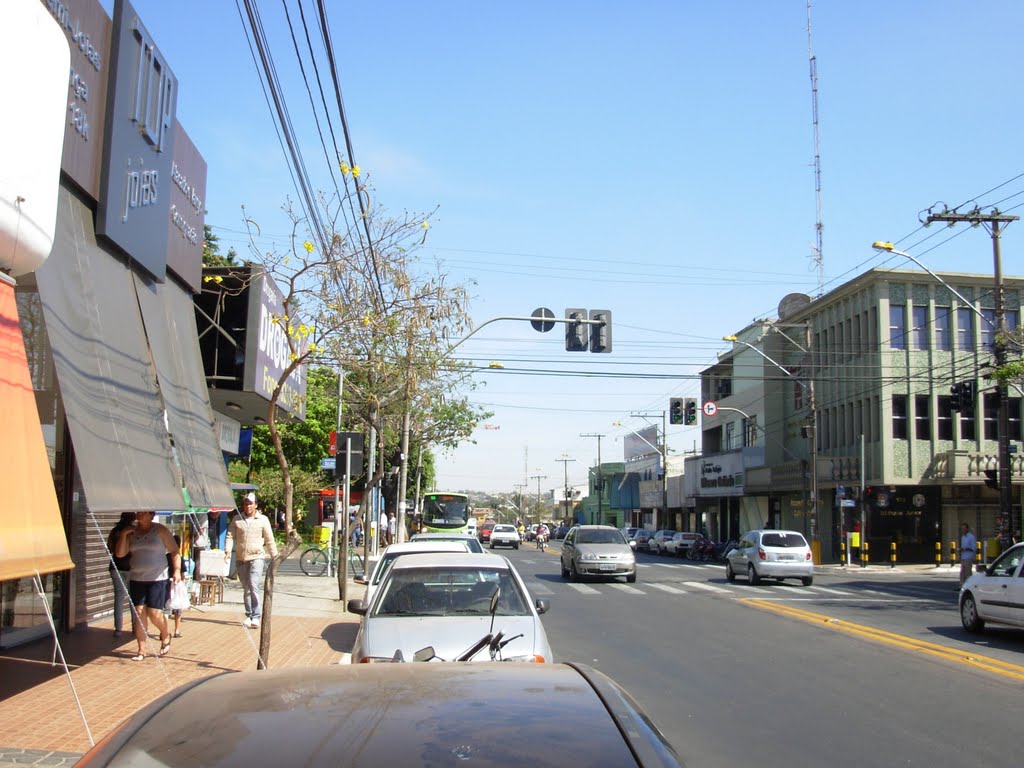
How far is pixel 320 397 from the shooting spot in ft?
146

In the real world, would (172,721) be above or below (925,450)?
below

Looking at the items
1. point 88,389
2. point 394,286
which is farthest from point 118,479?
point 394,286

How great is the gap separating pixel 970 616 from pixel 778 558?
37.0ft

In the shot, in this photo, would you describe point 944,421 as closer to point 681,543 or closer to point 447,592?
point 681,543

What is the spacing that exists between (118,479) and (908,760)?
21.8 ft

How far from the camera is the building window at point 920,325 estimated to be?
1642 inches

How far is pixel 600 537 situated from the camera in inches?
1098

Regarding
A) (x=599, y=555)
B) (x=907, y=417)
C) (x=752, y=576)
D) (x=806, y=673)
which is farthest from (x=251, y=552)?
(x=907, y=417)

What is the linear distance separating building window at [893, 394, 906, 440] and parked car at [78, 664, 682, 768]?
41.4 m

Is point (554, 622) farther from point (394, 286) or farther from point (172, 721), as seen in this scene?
point (172, 721)

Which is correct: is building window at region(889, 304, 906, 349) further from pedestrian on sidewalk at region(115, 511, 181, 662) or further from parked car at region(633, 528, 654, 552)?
pedestrian on sidewalk at region(115, 511, 181, 662)

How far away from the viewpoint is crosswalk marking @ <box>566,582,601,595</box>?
23.8 meters

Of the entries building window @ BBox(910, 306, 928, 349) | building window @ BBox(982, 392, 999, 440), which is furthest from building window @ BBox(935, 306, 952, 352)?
building window @ BBox(982, 392, 999, 440)

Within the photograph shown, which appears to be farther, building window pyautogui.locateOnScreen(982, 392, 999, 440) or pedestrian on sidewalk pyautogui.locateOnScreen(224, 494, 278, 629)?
building window pyautogui.locateOnScreen(982, 392, 999, 440)
